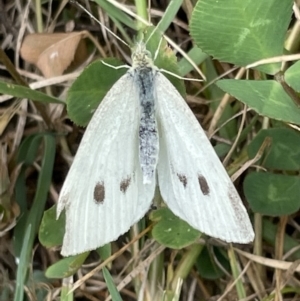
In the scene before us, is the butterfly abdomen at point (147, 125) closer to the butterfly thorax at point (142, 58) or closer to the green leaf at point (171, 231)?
the butterfly thorax at point (142, 58)

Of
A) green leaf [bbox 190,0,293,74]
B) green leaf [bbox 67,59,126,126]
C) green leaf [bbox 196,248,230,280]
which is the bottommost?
green leaf [bbox 196,248,230,280]

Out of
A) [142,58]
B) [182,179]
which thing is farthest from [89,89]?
[182,179]

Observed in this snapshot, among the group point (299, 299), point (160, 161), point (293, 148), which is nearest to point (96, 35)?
Answer: point (160, 161)

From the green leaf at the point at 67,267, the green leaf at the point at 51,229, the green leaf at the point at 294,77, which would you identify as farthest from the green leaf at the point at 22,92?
the green leaf at the point at 294,77

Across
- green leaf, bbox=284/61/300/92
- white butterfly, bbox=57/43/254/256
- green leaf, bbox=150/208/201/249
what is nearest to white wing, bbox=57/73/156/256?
white butterfly, bbox=57/43/254/256

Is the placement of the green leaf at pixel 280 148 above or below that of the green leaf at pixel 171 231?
above

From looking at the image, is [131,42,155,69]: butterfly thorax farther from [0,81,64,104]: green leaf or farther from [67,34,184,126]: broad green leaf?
[0,81,64,104]: green leaf
